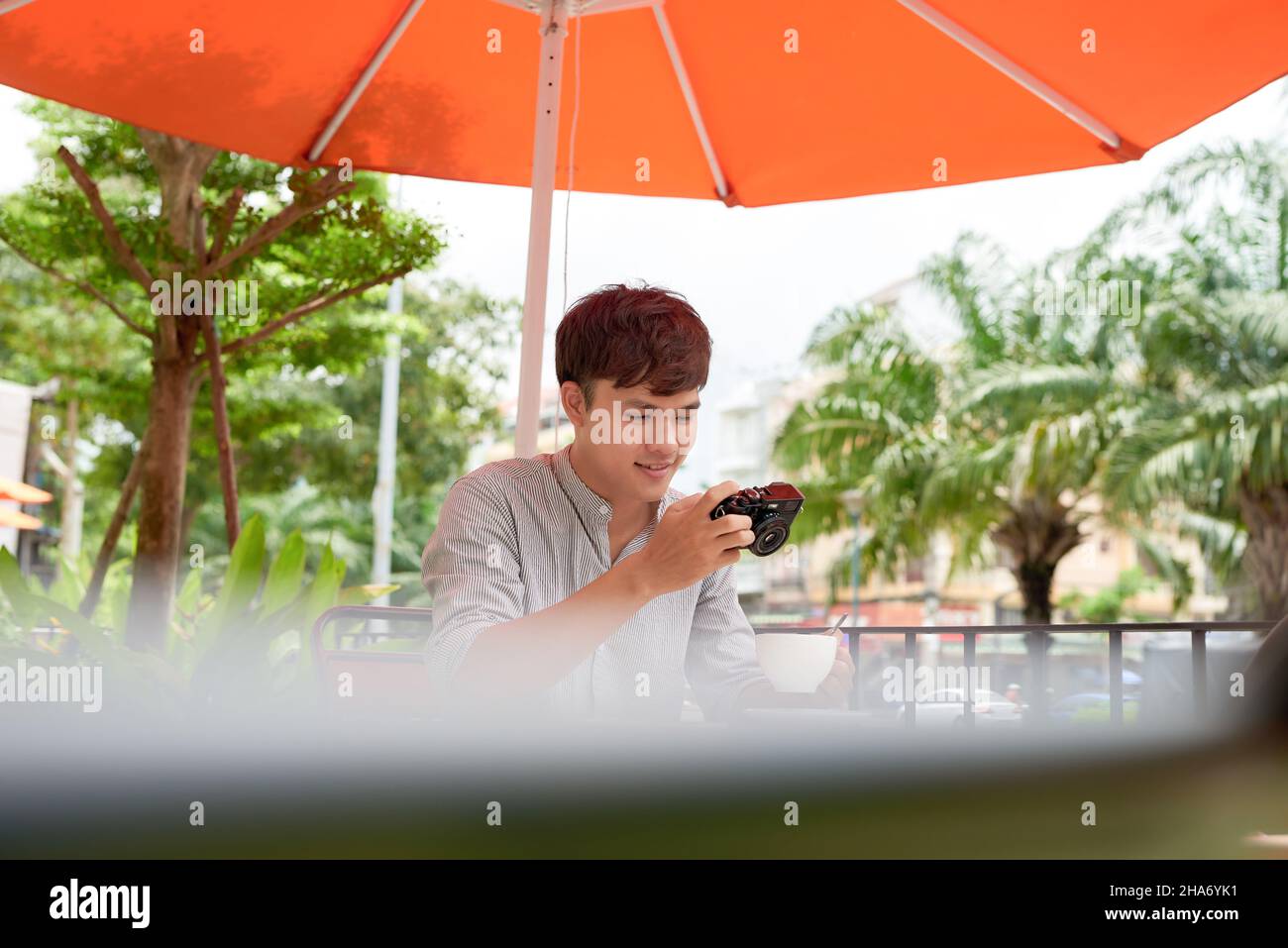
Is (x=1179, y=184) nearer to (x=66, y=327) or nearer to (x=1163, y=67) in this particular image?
(x=1163, y=67)

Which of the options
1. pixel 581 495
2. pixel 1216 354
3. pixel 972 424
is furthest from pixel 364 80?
pixel 972 424

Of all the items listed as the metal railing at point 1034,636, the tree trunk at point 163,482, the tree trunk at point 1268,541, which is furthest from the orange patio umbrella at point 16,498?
the tree trunk at point 1268,541

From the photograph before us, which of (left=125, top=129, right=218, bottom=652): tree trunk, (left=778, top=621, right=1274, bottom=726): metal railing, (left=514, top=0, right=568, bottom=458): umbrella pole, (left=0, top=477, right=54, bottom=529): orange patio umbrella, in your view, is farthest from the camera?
(left=0, top=477, right=54, bottom=529): orange patio umbrella

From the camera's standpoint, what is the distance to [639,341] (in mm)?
1412

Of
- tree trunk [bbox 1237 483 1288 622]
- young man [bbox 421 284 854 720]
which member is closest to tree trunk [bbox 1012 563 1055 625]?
tree trunk [bbox 1237 483 1288 622]

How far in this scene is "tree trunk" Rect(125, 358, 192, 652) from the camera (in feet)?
15.2

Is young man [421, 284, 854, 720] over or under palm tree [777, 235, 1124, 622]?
under

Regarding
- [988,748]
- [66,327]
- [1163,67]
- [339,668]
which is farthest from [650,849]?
[66,327]

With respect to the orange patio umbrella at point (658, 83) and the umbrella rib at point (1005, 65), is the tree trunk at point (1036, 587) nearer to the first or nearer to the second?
the orange patio umbrella at point (658, 83)

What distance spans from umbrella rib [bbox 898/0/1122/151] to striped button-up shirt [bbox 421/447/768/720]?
1079mm

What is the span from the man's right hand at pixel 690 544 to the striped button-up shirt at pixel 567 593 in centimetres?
23

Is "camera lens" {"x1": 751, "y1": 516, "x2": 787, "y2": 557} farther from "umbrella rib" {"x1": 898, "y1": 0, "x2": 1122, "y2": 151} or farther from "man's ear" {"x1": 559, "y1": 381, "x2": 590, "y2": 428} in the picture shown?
"umbrella rib" {"x1": 898, "y1": 0, "x2": 1122, "y2": 151}

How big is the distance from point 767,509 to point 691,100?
5.88 feet

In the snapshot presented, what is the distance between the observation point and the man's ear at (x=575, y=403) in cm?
151
